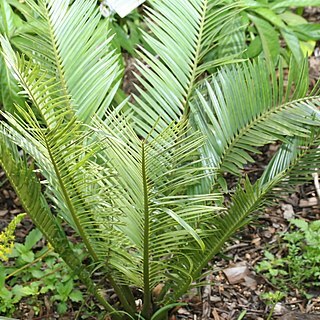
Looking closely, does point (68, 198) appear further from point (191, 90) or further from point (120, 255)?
point (191, 90)

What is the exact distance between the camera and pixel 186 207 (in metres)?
2.05

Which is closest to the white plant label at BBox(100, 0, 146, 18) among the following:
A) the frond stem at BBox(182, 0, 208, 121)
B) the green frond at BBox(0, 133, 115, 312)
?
the frond stem at BBox(182, 0, 208, 121)

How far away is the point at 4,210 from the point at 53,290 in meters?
0.52

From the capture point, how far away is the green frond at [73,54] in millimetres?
2311

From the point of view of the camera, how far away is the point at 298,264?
2.59 meters

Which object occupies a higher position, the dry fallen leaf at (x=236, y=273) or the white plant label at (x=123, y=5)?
the white plant label at (x=123, y=5)

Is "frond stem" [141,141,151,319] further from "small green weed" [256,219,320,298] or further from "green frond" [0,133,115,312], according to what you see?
"small green weed" [256,219,320,298]

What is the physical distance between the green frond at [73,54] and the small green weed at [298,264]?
34.8 inches

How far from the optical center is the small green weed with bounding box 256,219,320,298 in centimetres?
256

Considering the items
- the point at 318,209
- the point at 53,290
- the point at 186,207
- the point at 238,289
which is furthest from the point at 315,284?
the point at 53,290

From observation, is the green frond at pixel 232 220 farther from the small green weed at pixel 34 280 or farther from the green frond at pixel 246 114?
the small green weed at pixel 34 280

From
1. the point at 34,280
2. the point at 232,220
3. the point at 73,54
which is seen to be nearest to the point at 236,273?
the point at 232,220

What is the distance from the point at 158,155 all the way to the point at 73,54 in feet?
2.04

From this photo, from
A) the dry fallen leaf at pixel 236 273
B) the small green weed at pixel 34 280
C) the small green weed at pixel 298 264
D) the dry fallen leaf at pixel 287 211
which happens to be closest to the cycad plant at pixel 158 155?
the small green weed at pixel 34 280
